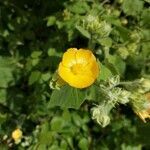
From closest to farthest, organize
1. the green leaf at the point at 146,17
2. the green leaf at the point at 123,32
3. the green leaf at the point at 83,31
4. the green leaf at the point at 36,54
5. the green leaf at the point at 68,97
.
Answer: the green leaf at the point at 68,97
the green leaf at the point at 83,31
the green leaf at the point at 123,32
the green leaf at the point at 146,17
the green leaf at the point at 36,54

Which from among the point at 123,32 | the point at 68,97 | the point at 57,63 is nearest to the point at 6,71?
the point at 57,63

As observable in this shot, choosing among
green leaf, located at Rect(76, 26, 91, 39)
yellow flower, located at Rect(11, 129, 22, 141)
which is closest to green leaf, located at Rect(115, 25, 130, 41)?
green leaf, located at Rect(76, 26, 91, 39)

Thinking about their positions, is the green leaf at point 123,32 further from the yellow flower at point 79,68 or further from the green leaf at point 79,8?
the yellow flower at point 79,68

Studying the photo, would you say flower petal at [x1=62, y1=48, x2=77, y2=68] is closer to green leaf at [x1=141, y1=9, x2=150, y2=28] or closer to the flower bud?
green leaf at [x1=141, y1=9, x2=150, y2=28]

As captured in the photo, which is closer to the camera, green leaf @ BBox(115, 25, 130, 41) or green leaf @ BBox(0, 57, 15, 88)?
green leaf @ BBox(115, 25, 130, 41)

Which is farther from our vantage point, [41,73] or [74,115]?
[74,115]

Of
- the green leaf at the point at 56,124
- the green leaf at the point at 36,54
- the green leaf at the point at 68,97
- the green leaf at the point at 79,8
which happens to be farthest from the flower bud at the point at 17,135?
the green leaf at the point at 68,97

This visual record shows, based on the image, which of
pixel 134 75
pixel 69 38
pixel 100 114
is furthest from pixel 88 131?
pixel 100 114

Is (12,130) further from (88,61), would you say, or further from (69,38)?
(88,61)
